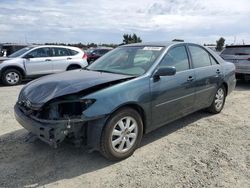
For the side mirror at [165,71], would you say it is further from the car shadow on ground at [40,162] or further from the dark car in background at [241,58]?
the dark car in background at [241,58]

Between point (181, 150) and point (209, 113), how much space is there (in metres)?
2.14

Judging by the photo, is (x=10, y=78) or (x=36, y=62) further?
(x=36, y=62)

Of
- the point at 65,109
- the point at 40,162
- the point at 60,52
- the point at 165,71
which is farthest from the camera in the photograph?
the point at 60,52

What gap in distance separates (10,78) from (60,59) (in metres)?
2.09

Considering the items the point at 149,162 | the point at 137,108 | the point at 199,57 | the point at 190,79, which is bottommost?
the point at 149,162

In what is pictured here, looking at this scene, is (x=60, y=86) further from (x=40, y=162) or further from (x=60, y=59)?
(x=60, y=59)

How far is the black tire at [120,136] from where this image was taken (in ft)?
11.6

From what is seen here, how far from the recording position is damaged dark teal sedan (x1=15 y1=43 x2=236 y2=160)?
345 cm

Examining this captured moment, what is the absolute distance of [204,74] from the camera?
17.2 feet

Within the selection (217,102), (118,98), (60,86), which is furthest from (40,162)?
(217,102)

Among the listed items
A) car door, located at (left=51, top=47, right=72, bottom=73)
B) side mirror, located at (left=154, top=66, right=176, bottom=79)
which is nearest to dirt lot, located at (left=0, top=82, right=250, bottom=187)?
side mirror, located at (left=154, top=66, right=176, bottom=79)

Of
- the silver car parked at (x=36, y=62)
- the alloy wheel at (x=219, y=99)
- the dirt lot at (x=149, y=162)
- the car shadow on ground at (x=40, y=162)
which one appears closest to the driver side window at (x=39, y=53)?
the silver car parked at (x=36, y=62)

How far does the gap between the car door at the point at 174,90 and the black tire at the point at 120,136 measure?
388 mm

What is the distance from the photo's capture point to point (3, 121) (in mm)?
5484
